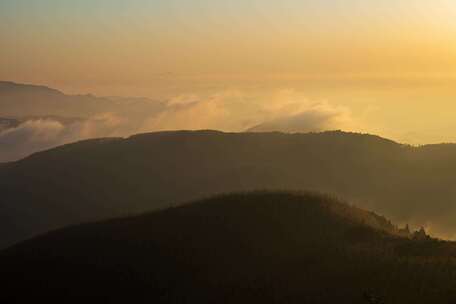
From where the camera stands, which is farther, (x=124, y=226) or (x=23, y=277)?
(x=124, y=226)

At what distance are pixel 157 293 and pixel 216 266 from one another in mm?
6342

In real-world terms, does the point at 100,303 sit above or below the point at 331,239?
below

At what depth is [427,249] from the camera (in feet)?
166

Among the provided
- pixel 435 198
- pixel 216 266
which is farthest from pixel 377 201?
pixel 216 266

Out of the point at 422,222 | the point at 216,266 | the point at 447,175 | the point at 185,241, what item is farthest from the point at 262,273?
the point at 447,175

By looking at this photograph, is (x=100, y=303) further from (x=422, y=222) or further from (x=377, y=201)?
(x=377, y=201)

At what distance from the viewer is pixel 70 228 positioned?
78438 mm

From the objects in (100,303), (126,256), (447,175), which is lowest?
(100,303)

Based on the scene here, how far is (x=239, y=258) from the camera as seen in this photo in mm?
55406

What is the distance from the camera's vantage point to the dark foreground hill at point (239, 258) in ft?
142

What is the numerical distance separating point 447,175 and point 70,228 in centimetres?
13207

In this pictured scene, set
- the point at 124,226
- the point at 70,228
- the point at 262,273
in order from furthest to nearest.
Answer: the point at 70,228, the point at 124,226, the point at 262,273

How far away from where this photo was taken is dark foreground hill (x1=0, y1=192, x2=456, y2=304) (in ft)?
142

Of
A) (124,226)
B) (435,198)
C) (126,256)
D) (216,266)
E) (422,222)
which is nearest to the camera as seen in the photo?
(216,266)
